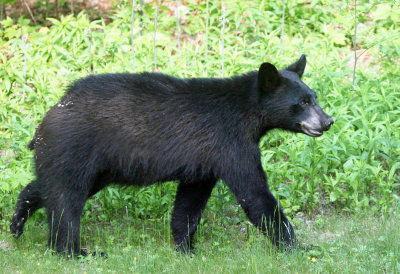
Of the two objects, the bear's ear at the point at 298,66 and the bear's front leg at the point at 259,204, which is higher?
the bear's ear at the point at 298,66

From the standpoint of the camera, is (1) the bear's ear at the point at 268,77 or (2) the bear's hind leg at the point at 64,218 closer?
(1) the bear's ear at the point at 268,77

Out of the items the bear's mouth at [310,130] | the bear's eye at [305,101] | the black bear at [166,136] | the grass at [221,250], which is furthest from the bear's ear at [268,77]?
the grass at [221,250]

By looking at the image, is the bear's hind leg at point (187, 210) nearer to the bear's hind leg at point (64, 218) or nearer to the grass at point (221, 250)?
the grass at point (221, 250)

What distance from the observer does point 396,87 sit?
26.2 ft

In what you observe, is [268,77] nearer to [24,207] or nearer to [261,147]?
[261,147]

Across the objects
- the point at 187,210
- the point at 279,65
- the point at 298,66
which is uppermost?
the point at 298,66

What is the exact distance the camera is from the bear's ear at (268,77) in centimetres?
531

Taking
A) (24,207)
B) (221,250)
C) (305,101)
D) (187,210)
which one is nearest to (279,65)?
(305,101)

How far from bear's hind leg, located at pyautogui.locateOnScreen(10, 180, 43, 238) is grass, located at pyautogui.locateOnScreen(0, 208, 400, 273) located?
0.42 ft

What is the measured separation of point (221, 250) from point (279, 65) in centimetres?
374

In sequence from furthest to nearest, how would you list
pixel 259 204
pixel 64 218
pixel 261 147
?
1. pixel 261 147
2. pixel 64 218
3. pixel 259 204

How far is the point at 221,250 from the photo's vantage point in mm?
5480

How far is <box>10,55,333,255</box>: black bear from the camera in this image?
212 inches

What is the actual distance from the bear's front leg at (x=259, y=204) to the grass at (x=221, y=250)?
171 mm
